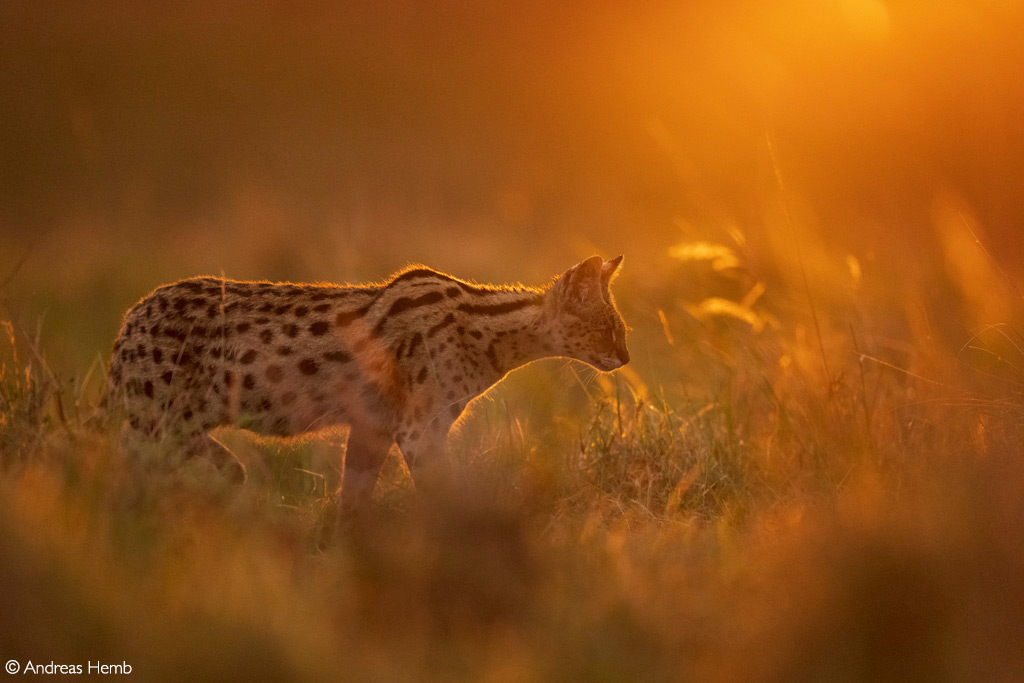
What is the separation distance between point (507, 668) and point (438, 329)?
11.6ft

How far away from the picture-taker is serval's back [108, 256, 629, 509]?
6.53 meters

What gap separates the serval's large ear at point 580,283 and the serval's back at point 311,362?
0.51 metres

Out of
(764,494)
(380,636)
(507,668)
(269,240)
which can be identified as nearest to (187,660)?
(380,636)

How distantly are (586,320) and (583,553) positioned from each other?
3.01m

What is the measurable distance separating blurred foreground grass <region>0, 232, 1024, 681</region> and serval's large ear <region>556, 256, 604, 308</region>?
960 millimetres

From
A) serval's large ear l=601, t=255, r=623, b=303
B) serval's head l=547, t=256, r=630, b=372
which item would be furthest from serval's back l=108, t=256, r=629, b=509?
serval's large ear l=601, t=255, r=623, b=303

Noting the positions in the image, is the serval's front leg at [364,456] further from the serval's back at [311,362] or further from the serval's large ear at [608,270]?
the serval's large ear at [608,270]

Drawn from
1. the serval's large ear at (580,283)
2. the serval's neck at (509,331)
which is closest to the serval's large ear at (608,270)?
the serval's large ear at (580,283)

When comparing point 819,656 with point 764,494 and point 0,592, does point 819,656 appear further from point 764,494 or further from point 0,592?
point 0,592

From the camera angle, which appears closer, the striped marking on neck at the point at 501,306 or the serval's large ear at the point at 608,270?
the striped marking on neck at the point at 501,306

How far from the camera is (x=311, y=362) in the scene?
6738mm

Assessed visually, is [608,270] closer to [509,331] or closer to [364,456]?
[509,331]

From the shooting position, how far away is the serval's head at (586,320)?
7.42 metres

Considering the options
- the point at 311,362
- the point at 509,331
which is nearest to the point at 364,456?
the point at 311,362
